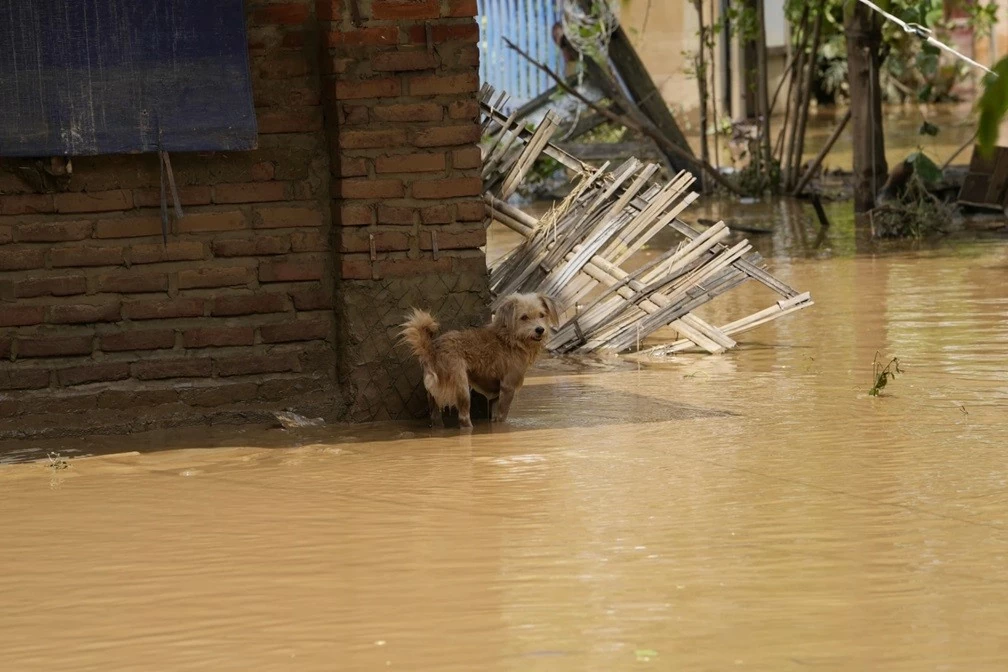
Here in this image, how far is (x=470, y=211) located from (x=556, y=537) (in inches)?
94.9

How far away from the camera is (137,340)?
649cm

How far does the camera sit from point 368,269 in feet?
21.3

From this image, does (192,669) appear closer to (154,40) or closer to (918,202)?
(154,40)

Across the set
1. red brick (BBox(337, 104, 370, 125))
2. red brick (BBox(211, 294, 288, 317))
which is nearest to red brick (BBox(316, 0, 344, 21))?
red brick (BBox(337, 104, 370, 125))

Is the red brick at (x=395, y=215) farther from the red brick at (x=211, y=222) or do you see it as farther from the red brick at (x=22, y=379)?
the red brick at (x=22, y=379)

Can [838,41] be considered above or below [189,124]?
above

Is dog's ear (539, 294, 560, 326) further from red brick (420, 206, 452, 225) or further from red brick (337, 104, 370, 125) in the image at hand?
red brick (337, 104, 370, 125)

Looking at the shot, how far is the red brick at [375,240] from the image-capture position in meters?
6.46

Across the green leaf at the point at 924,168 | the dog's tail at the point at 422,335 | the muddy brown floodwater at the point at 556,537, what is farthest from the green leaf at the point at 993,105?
the green leaf at the point at 924,168

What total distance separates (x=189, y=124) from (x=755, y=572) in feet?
11.4

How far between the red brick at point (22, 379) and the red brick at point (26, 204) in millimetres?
719

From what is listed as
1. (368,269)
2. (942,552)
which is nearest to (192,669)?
(942,552)

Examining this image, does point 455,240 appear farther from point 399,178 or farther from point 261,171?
point 261,171

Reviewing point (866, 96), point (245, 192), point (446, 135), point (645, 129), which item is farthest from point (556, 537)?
point (645, 129)
